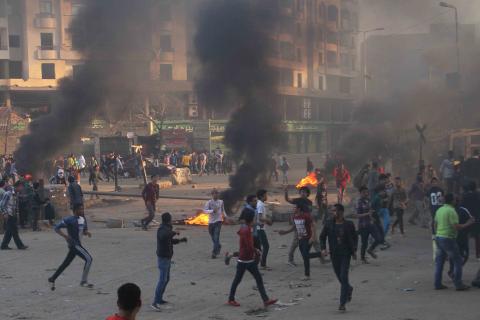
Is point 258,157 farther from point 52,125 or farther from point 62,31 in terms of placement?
point 62,31

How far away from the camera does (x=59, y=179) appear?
23.8 meters

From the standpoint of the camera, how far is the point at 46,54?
2196 inches

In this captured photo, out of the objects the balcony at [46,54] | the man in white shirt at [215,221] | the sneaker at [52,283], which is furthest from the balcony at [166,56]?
the sneaker at [52,283]

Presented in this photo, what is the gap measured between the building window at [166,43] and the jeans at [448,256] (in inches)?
986

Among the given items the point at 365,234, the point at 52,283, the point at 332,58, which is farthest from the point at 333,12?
the point at 52,283

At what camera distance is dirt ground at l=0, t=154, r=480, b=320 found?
368 inches

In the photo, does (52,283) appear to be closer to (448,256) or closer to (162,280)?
(162,280)

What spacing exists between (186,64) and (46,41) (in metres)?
17.8

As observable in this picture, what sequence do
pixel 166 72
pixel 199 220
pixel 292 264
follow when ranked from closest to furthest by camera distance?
pixel 292 264, pixel 199 220, pixel 166 72

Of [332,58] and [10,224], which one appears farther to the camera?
[332,58]

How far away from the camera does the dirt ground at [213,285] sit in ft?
30.7

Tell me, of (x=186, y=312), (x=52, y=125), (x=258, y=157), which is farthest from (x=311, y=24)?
(x=186, y=312)

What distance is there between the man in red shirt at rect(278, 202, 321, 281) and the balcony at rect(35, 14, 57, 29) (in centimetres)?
4771

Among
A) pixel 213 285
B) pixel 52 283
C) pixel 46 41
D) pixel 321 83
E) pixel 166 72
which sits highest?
pixel 46 41
